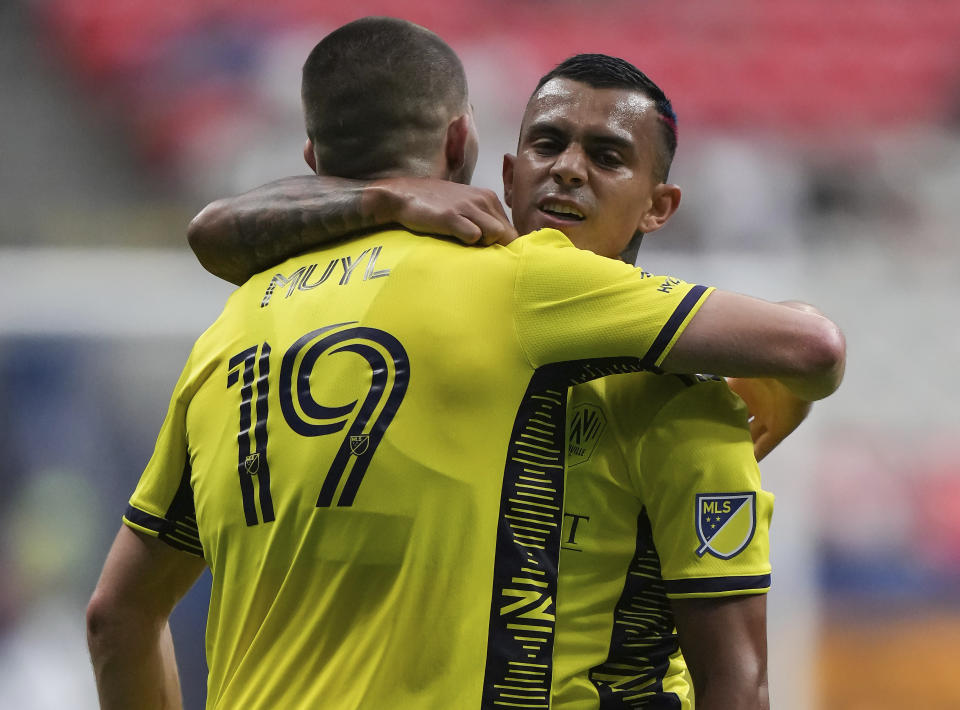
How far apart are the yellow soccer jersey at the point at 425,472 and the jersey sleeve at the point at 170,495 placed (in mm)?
233

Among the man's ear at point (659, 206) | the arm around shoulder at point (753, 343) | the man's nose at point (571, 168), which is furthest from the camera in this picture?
the man's ear at point (659, 206)

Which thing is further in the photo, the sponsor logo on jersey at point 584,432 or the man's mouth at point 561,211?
the man's mouth at point 561,211

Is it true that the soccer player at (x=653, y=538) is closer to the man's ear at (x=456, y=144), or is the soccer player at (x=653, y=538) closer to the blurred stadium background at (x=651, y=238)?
the man's ear at (x=456, y=144)

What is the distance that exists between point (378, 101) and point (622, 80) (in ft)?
1.51

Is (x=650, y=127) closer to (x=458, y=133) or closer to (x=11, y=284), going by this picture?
(x=458, y=133)

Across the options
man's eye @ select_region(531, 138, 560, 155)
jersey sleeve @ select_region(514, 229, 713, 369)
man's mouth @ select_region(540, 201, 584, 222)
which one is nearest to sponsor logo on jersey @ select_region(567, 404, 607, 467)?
jersey sleeve @ select_region(514, 229, 713, 369)

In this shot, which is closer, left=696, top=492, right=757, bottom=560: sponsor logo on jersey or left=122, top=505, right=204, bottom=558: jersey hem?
left=696, top=492, right=757, bottom=560: sponsor logo on jersey

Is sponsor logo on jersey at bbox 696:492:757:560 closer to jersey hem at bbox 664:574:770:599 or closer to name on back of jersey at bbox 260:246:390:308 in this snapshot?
jersey hem at bbox 664:574:770:599

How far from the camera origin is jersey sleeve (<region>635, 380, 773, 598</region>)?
4.95 feet

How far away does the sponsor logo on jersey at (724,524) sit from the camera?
1.51 m

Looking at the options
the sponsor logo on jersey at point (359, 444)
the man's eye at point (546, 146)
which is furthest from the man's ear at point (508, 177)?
the sponsor logo on jersey at point (359, 444)

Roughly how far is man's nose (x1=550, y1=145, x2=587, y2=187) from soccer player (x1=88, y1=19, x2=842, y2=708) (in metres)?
0.41

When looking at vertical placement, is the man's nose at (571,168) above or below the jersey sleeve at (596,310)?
above

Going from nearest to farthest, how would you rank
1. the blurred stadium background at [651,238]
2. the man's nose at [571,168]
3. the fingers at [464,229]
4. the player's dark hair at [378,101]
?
the fingers at [464,229] → the player's dark hair at [378,101] → the man's nose at [571,168] → the blurred stadium background at [651,238]
